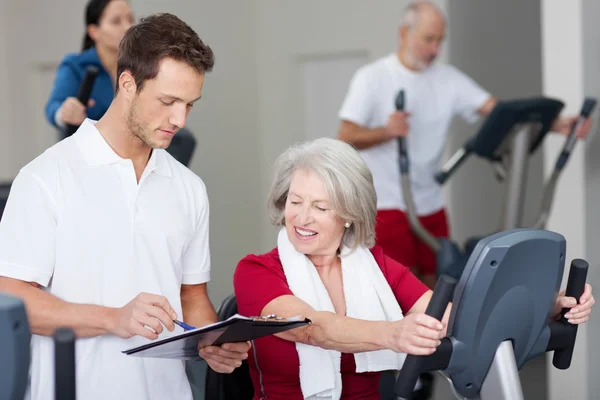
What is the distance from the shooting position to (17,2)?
226 inches

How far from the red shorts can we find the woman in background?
1.30m

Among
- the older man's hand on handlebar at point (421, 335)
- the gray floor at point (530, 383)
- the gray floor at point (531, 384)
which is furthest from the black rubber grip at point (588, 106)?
the older man's hand on handlebar at point (421, 335)

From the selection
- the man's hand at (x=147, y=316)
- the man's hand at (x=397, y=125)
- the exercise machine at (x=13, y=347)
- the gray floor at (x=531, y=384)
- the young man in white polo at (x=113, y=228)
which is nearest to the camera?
the exercise machine at (x=13, y=347)

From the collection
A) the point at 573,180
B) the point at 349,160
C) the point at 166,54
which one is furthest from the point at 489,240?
the point at 573,180

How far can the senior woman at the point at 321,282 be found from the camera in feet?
6.77

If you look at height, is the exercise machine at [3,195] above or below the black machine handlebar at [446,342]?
above

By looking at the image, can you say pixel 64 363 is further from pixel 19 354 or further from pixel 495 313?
pixel 495 313

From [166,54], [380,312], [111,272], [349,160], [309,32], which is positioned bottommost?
[380,312]

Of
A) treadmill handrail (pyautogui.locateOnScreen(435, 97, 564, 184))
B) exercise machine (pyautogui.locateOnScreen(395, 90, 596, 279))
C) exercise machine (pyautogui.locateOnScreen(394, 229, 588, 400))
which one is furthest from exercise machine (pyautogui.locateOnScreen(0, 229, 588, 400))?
treadmill handrail (pyautogui.locateOnScreen(435, 97, 564, 184))

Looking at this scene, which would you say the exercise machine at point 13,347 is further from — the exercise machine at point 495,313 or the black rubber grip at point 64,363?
the exercise machine at point 495,313

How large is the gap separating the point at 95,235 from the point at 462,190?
14.0ft

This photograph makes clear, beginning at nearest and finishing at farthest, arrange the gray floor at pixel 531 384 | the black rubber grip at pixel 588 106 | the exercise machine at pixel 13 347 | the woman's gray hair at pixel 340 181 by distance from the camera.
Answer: the exercise machine at pixel 13 347
the woman's gray hair at pixel 340 181
the black rubber grip at pixel 588 106
the gray floor at pixel 531 384

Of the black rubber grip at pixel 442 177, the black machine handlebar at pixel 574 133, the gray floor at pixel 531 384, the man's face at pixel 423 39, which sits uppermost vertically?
the man's face at pixel 423 39

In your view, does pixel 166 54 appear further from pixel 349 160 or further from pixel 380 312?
pixel 380 312
